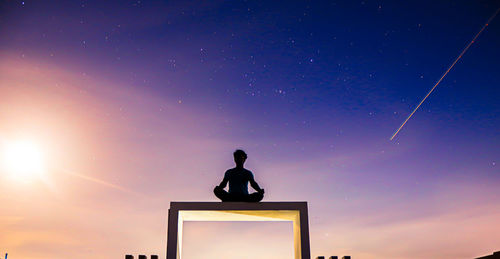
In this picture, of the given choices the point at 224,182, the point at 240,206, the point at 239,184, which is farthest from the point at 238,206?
the point at 224,182

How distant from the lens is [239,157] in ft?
14.0

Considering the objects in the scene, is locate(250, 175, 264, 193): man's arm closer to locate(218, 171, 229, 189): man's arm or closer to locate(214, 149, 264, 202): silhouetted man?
locate(214, 149, 264, 202): silhouetted man

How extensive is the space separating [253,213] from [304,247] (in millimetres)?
603

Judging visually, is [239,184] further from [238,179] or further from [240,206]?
[240,206]

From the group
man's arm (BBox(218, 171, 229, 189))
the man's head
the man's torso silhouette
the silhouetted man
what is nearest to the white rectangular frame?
the silhouetted man

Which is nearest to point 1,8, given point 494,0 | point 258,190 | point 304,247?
point 258,190

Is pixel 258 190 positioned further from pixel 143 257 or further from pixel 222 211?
pixel 143 257

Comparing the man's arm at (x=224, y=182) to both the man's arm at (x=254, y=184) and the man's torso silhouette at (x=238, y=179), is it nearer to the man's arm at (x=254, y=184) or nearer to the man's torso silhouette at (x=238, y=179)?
the man's torso silhouette at (x=238, y=179)

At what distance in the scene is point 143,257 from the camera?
352cm

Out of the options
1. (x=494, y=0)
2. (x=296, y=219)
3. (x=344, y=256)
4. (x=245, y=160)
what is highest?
(x=494, y=0)

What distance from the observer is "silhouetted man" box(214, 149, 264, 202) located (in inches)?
149

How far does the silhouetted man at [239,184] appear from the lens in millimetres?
3777

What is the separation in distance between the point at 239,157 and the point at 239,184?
36 cm

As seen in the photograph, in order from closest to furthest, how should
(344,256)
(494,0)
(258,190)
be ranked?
(344,256)
(258,190)
(494,0)
